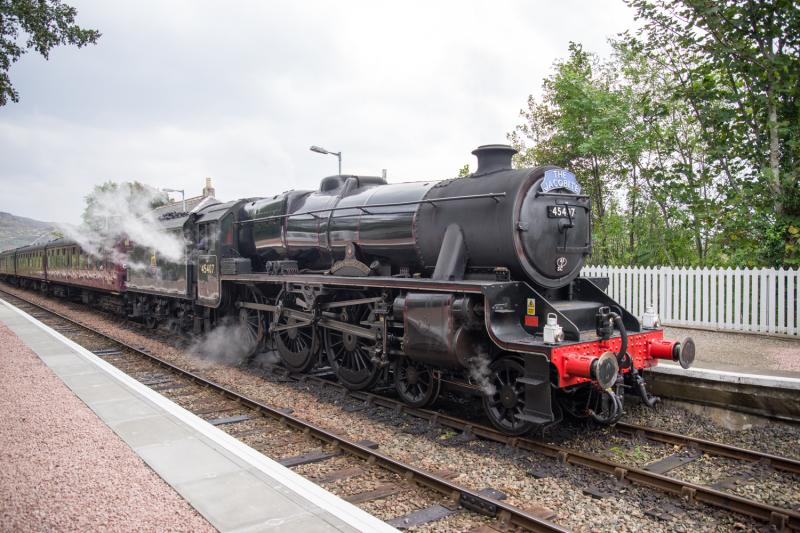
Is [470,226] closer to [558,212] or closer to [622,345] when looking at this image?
[558,212]

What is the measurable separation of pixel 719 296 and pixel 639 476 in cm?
714

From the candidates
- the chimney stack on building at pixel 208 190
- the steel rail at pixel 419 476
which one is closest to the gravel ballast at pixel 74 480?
the steel rail at pixel 419 476

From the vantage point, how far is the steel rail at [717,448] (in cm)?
511

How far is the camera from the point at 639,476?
15.7 ft

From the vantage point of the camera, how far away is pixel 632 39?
12.5m

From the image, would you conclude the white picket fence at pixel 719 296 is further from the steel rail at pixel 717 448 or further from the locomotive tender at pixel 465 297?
the steel rail at pixel 717 448

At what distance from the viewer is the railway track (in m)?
4.12

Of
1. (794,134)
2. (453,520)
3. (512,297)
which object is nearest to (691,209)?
(794,134)

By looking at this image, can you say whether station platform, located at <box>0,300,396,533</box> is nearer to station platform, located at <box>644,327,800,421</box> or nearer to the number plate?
the number plate

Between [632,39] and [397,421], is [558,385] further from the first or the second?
[632,39]

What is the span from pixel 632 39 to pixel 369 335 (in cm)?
984

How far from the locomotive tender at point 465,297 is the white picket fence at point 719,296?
456 centimetres

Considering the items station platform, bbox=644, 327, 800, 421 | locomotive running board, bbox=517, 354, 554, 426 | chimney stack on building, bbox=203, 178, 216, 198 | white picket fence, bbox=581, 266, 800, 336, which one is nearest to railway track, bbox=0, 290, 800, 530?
locomotive running board, bbox=517, 354, 554, 426

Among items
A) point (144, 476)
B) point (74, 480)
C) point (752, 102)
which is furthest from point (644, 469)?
point (752, 102)
